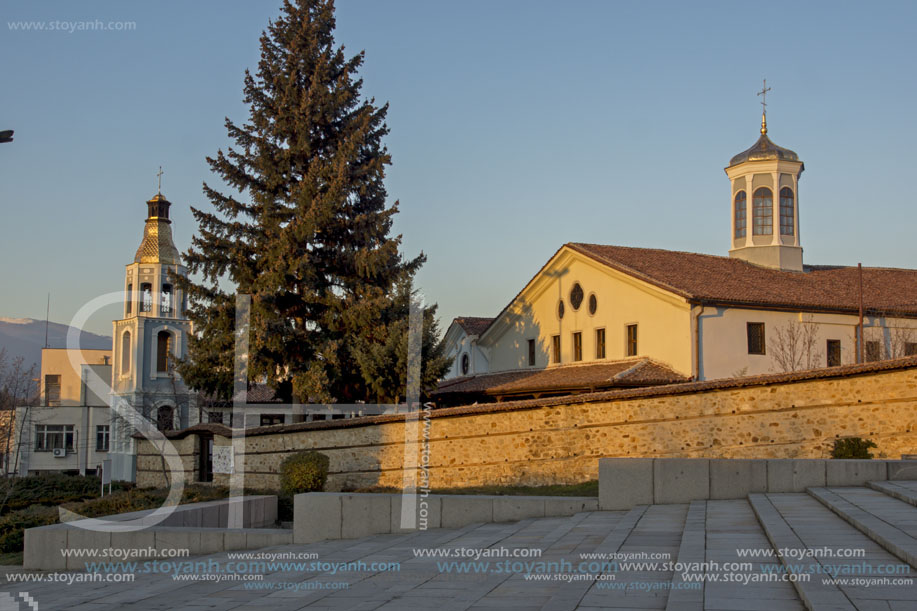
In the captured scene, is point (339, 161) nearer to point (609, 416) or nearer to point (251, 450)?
point (251, 450)

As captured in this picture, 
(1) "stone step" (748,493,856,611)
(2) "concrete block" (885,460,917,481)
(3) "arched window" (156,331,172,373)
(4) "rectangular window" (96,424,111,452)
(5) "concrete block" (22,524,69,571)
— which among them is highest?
(3) "arched window" (156,331,172,373)

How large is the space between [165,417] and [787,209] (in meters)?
37.3

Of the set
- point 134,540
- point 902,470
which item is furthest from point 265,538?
point 902,470

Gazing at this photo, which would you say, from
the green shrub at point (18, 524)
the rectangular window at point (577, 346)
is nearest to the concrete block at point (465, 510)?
the green shrub at point (18, 524)

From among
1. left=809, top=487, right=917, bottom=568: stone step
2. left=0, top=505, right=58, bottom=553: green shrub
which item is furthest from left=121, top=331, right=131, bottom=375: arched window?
left=809, top=487, right=917, bottom=568: stone step

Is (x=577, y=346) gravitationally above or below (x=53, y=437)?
above

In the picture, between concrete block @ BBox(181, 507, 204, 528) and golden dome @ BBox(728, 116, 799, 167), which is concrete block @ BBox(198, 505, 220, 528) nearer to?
concrete block @ BBox(181, 507, 204, 528)

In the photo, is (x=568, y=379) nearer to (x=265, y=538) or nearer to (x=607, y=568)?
(x=265, y=538)

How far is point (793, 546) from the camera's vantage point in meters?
7.54

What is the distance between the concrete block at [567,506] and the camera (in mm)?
12445

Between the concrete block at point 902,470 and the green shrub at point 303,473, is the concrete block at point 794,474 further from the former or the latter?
the green shrub at point 303,473

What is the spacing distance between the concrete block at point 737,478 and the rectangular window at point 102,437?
51.7m

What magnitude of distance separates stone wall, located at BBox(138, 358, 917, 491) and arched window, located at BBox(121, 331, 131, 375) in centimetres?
3827

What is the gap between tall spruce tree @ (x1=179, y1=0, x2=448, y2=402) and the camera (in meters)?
25.0
